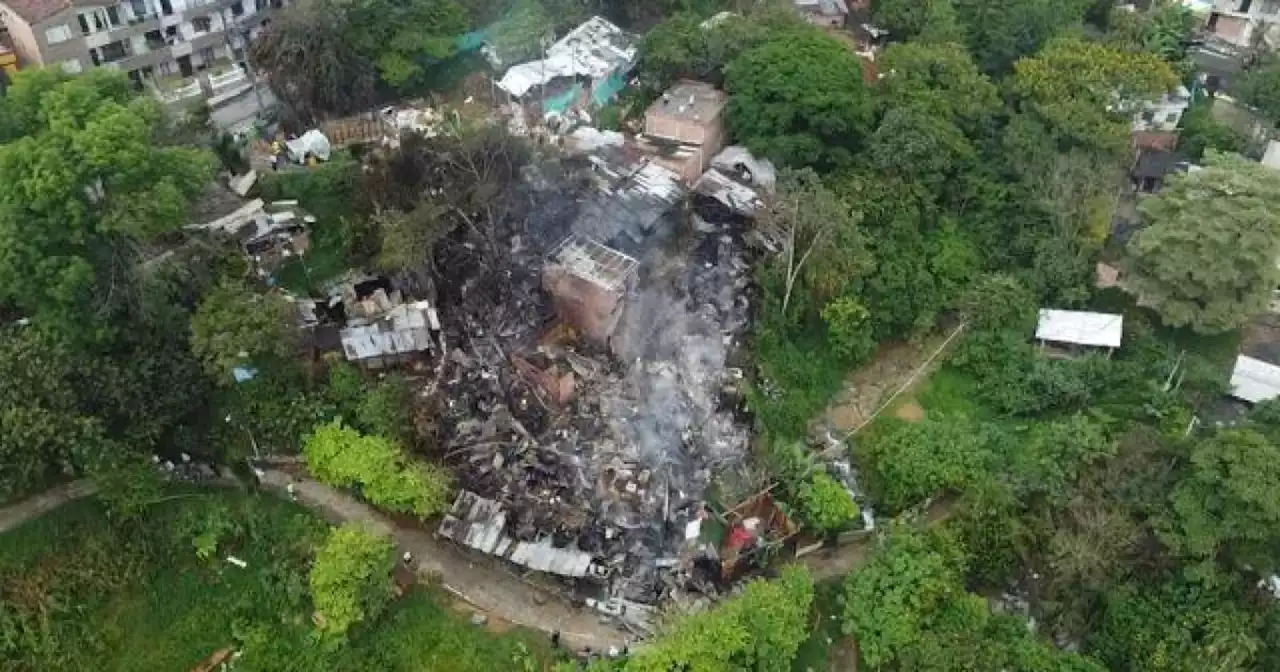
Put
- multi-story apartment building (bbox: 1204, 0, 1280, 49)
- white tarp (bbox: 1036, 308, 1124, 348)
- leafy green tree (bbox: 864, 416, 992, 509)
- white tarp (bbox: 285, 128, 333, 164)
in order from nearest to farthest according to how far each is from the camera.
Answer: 1. leafy green tree (bbox: 864, 416, 992, 509)
2. white tarp (bbox: 1036, 308, 1124, 348)
3. white tarp (bbox: 285, 128, 333, 164)
4. multi-story apartment building (bbox: 1204, 0, 1280, 49)

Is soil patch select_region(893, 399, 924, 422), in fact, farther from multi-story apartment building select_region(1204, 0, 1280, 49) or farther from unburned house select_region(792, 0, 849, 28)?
multi-story apartment building select_region(1204, 0, 1280, 49)

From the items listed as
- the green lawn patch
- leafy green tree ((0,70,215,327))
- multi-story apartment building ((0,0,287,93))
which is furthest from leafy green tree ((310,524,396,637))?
multi-story apartment building ((0,0,287,93))

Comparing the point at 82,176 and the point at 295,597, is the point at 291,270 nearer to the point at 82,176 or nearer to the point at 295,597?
the point at 82,176

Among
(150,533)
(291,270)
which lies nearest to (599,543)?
(150,533)

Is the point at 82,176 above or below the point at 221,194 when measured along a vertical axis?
above

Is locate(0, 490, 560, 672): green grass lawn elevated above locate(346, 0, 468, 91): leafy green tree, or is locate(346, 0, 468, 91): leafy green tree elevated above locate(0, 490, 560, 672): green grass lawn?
locate(346, 0, 468, 91): leafy green tree

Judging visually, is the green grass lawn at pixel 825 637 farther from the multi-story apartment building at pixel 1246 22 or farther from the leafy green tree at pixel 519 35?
the multi-story apartment building at pixel 1246 22
